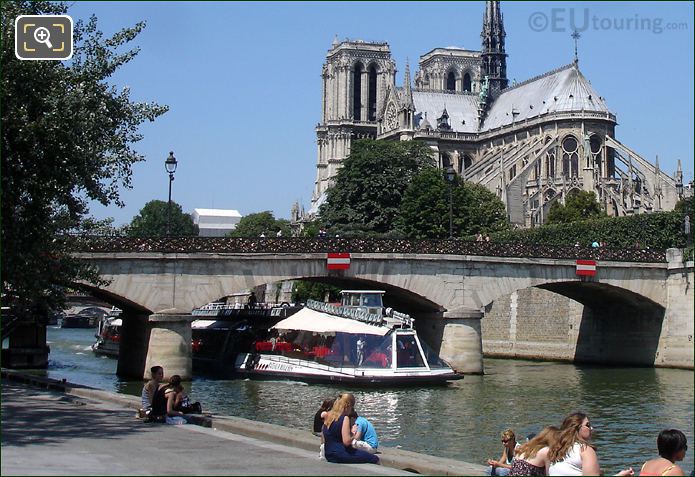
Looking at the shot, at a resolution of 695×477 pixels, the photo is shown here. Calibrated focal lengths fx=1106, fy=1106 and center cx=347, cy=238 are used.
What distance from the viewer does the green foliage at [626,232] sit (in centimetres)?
6003

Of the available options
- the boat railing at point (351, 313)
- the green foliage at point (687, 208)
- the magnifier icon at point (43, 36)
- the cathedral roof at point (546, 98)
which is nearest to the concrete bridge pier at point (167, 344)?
the boat railing at point (351, 313)

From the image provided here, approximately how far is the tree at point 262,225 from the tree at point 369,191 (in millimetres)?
66271

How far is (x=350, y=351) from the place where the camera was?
44.7m

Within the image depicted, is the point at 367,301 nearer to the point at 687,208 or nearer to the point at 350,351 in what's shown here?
the point at 350,351

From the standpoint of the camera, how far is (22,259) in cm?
2647

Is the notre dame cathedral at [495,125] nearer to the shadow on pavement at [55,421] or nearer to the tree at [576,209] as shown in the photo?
the tree at [576,209]

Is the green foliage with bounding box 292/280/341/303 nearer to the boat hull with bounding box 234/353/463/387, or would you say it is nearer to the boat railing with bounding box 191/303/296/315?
the boat railing with bounding box 191/303/296/315

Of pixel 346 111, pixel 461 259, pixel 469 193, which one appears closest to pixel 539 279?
pixel 461 259

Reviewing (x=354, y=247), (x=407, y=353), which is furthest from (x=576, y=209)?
(x=407, y=353)

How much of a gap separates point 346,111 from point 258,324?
111717 millimetres

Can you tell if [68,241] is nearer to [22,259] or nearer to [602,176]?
[22,259]

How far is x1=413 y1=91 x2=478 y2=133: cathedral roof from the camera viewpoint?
6024 inches

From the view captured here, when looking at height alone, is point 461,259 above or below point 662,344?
above

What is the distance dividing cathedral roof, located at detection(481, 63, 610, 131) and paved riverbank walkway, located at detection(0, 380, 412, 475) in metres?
112
